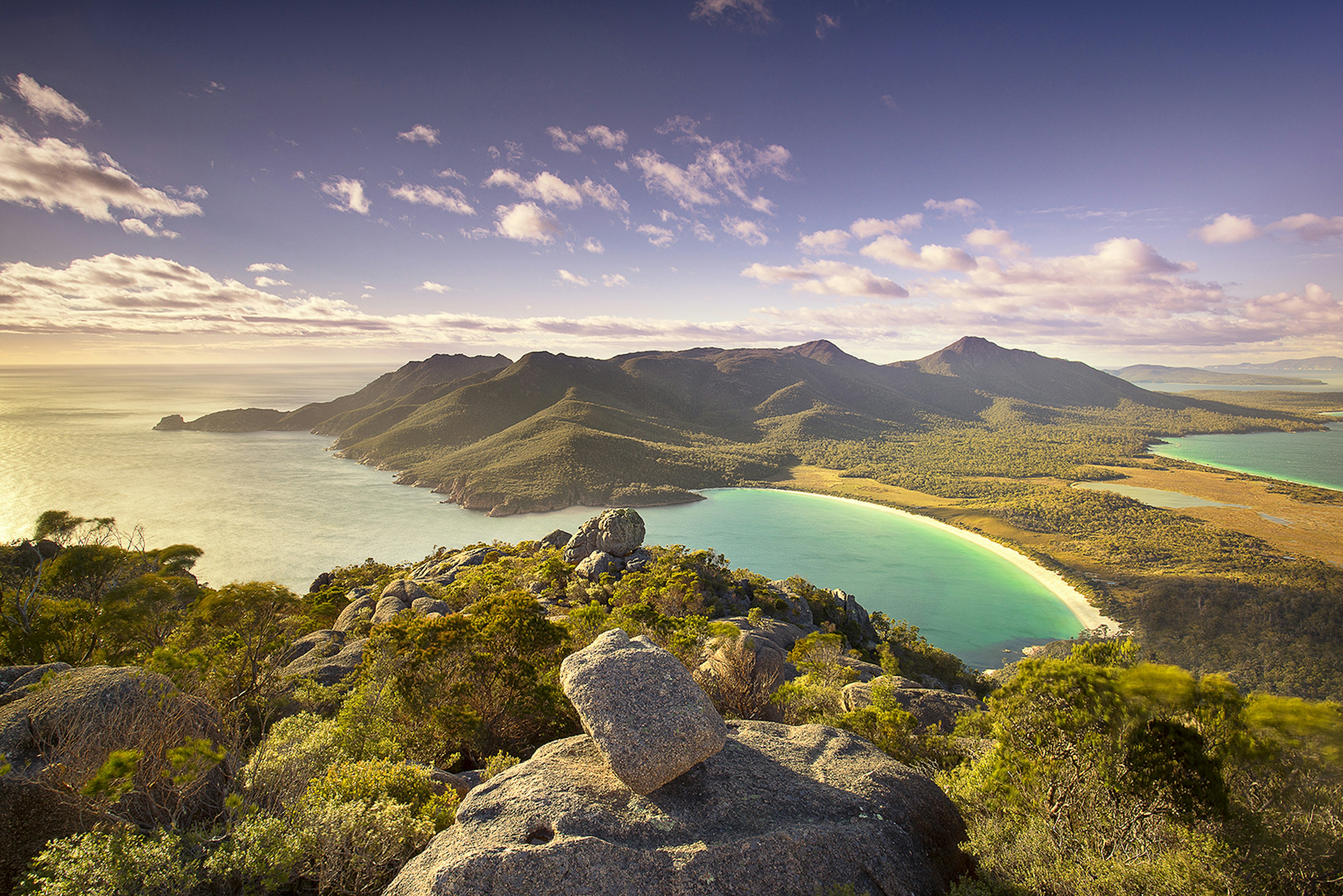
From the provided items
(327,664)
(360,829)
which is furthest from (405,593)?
(360,829)

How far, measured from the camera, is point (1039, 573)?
312 ft

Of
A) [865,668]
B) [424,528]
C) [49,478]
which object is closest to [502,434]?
[424,528]

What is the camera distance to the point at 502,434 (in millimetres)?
188750

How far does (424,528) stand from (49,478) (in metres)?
129

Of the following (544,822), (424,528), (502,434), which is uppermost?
(544,822)

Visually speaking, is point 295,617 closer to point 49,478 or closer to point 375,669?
point 375,669

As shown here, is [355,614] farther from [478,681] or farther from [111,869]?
[111,869]

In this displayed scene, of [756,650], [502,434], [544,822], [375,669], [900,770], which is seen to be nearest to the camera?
[544,822]

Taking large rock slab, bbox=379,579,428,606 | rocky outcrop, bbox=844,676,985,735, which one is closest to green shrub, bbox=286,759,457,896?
rocky outcrop, bbox=844,676,985,735

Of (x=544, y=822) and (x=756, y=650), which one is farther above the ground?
(x=544, y=822)

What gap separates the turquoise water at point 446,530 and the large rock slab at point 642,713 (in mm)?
75949

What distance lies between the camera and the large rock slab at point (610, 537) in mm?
47031

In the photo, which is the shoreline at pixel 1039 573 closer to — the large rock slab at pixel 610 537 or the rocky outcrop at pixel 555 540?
the large rock slab at pixel 610 537

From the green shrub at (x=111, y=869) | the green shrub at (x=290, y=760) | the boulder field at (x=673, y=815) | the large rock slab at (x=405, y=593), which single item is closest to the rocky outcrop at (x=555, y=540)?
the large rock slab at (x=405, y=593)
